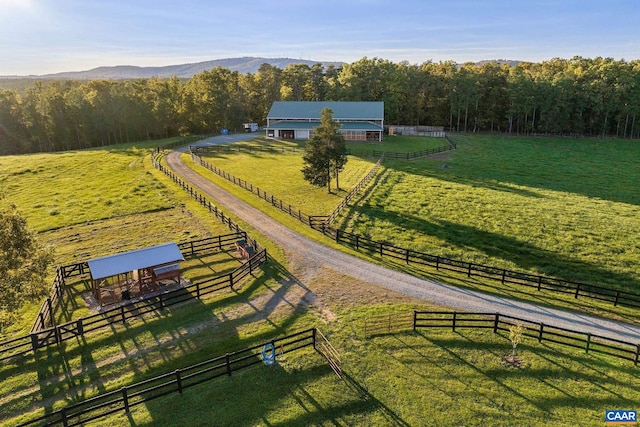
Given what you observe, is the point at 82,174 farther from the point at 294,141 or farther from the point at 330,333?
the point at 330,333

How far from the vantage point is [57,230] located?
33.4m

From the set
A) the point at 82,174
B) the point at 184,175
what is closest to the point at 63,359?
the point at 184,175

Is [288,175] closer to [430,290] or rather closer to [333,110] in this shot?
[430,290]

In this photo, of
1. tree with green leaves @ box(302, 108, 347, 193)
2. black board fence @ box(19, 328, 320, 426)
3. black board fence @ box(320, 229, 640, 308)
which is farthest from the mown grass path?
tree with green leaves @ box(302, 108, 347, 193)

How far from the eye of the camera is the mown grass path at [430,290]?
19.4 m

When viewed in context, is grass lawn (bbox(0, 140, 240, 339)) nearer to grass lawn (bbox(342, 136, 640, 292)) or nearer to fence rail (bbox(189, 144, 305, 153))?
fence rail (bbox(189, 144, 305, 153))

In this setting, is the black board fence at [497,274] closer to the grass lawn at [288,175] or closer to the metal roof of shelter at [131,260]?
the grass lawn at [288,175]

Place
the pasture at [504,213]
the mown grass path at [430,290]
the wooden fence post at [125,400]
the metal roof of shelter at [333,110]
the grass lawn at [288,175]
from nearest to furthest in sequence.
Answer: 1. the wooden fence post at [125,400]
2. the mown grass path at [430,290]
3. the pasture at [504,213]
4. the grass lawn at [288,175]
5. the metal roof of shelter at [333,110]

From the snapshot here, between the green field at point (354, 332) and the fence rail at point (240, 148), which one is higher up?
the fence rail at point (240, 148)

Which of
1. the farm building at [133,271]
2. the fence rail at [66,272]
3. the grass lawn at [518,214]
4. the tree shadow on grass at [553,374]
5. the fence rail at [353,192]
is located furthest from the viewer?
the fence rail at [353,192]

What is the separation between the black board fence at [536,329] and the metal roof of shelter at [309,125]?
198ft

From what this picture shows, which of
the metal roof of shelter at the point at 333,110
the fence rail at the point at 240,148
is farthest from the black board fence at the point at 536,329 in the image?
the metal roof of shelter at the point at 333,110

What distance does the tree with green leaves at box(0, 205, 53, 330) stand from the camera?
16.6 meters

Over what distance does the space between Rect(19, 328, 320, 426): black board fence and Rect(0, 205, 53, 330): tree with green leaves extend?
5542 millimetres
